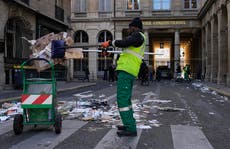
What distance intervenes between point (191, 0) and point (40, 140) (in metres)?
40.3

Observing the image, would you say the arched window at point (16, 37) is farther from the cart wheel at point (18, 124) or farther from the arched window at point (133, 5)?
the arched window at point (133, 5)

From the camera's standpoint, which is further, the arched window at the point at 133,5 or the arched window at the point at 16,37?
the arched window at the point at 133,5

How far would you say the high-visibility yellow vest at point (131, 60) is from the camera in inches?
255

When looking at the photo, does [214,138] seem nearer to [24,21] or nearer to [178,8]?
[24,21]

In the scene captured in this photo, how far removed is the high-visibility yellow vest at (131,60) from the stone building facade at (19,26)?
1372cm

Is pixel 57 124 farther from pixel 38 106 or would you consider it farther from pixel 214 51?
pixel 214 51

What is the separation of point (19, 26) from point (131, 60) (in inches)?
688

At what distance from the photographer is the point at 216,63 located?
32.9m

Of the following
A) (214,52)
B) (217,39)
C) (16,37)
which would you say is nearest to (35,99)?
(16,37)

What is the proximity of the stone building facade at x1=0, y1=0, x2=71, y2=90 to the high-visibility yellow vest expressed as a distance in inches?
540

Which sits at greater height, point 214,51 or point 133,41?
point 214,51

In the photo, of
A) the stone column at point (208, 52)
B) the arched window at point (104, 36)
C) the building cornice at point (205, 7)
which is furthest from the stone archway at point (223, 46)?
the arched window at point (104, 36)

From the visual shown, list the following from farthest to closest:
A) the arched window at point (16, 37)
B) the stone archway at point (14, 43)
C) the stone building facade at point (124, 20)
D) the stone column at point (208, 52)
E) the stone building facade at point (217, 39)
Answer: the stone building facade at point (124, 20) < the stone column at point (208, 52) < the stone building facade at point (217, 39) < the arched window at point (16, 37) < the stone archway at point (14, 43)

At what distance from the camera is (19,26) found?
22.6 meters
